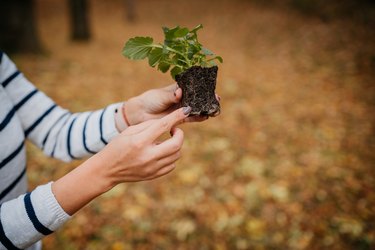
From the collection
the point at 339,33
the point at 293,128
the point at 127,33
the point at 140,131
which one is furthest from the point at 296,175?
the point at 127,33

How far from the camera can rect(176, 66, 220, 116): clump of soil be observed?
1.49 meters

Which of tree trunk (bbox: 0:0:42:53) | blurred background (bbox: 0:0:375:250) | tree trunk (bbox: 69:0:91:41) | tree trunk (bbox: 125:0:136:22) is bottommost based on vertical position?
blurred background (bbox: 0:0:375:250)

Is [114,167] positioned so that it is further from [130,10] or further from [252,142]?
[130,10]

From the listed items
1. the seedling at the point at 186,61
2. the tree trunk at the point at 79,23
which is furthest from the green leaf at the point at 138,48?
the tree trunk at the point at 79,23

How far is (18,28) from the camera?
22.5 feet

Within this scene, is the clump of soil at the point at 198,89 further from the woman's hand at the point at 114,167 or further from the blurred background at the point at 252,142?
the blurred background at the point at 252,142

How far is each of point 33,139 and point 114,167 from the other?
2.53ft

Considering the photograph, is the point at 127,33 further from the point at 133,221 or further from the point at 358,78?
the point at 133,221

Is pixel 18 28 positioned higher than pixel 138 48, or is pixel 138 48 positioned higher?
pixel 18 28

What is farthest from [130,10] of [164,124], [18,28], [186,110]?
[164,124]

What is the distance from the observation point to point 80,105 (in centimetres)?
513

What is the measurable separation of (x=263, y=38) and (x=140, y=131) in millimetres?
8872

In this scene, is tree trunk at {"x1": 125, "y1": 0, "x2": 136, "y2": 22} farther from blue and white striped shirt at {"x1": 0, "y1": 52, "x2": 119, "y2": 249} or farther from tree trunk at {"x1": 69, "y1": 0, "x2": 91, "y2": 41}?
blue and white striped shirt at {"x1": 0, "y1": 52, "x2": 119, "y2": 249}

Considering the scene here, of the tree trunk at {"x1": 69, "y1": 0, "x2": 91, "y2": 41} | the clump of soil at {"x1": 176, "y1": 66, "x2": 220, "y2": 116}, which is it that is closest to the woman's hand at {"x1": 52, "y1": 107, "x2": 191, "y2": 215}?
the clump of soil at {"x1": 176, "y1": 66, "x2": 220, "y2": 116}
